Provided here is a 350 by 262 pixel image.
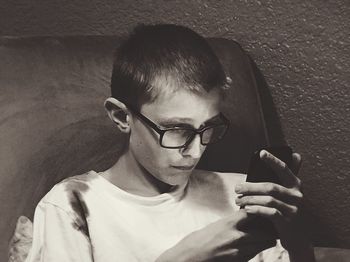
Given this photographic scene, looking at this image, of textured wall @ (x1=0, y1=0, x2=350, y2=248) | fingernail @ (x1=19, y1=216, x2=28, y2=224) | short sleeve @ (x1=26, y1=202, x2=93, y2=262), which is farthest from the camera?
textured wall @ (x1=0, y1=0, x2=350, y2=248)

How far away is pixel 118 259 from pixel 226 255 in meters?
0.15

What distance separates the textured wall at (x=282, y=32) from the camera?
1.37 m

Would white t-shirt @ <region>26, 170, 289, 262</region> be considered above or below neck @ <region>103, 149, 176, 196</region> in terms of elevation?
below

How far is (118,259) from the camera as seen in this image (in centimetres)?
92

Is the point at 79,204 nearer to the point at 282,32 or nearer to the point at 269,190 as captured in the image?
the point at 269,190

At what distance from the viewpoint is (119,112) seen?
961 millimetres

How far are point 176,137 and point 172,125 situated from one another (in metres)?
0.02

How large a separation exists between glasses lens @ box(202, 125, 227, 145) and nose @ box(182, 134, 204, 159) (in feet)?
0.04

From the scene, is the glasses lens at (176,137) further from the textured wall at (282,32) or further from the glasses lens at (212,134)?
the textured wall at (282,32)

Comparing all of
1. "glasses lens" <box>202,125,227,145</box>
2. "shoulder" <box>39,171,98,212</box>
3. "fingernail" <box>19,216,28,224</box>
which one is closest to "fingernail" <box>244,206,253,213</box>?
"glasses lens" <box>202,125,227,145</box>

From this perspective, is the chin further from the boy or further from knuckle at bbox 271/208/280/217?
knuckle at bbox 271/208/280/217

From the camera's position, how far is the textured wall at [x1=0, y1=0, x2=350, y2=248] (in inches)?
53.8

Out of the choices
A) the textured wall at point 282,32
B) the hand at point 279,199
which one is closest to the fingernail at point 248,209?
the hand at point 279,199

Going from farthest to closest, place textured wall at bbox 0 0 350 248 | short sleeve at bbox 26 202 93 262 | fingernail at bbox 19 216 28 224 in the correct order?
textured wall at bbox 0 0 350 248 < fingernail at bbox 19 216 28 224 < short sleeve at bbox 26 202 93 262
